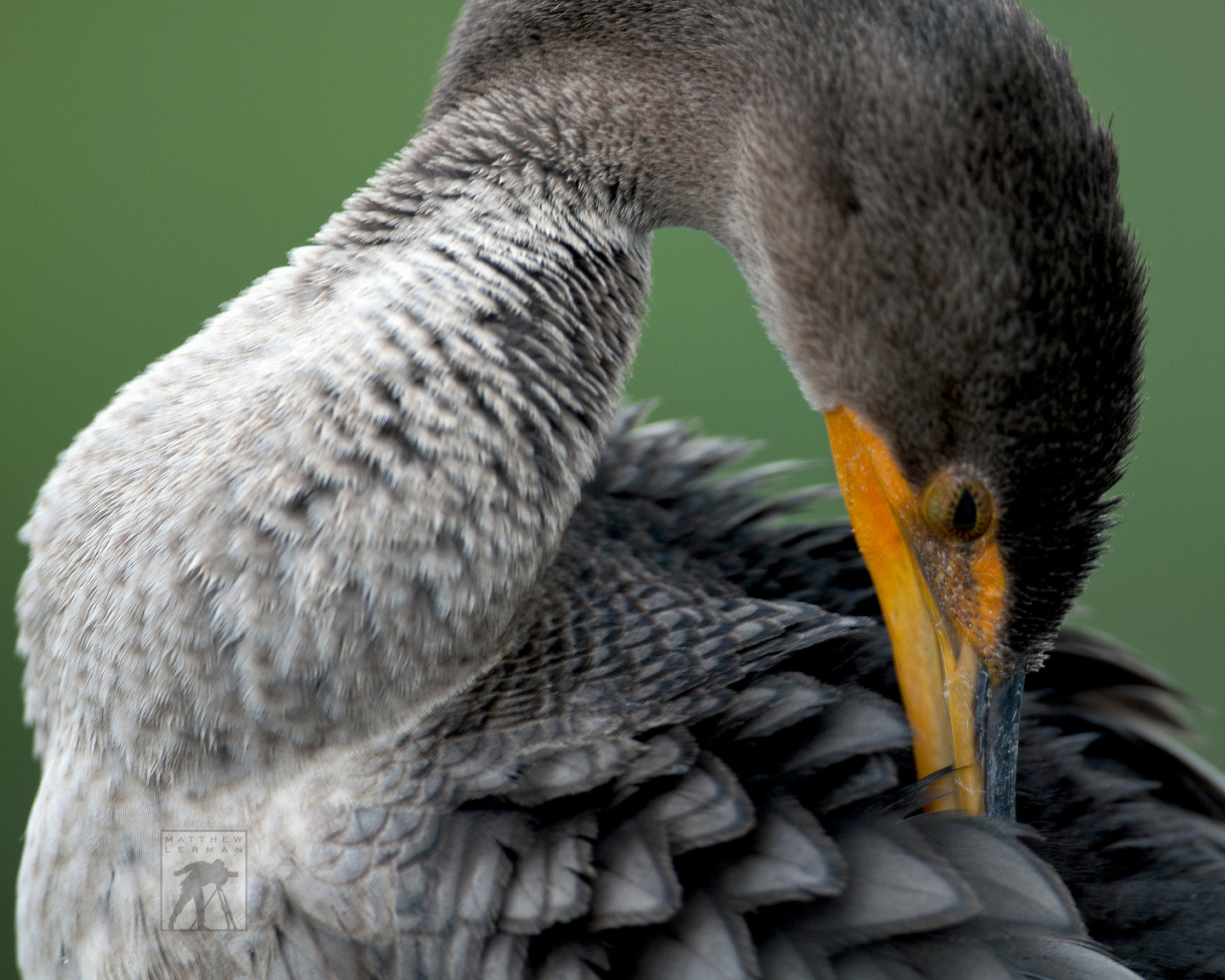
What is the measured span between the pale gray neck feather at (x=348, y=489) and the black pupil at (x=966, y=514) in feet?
1.13

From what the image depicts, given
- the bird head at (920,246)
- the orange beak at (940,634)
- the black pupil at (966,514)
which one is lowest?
the orange beak at (940,634)

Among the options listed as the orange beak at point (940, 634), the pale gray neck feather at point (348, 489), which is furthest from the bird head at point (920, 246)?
the pale gray neck feather at point (348, 489)

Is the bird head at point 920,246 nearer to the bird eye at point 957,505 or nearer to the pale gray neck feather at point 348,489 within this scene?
the bird eye at point 957,505

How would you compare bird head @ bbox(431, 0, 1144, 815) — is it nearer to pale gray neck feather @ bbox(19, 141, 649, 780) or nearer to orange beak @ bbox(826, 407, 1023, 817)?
orange beak @ bbox(826, 407, 1023, 817)

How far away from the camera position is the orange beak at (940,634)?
0.99 m

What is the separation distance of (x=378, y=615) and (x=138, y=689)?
23 centimetres

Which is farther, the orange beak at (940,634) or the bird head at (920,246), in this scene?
the orange beak at (940,634)

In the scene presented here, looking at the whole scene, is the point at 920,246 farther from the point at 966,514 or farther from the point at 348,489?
the point at 348,489

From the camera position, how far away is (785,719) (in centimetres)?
100

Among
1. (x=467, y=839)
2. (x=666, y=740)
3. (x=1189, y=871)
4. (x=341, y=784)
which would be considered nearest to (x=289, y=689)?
(x=341, y=784)

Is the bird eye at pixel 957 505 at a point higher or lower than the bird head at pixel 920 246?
lower

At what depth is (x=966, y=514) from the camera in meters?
0.95

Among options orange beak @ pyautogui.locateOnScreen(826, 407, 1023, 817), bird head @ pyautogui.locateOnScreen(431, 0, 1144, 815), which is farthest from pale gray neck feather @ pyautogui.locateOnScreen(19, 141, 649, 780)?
orange beak @ pyautogui.locateOnScreen(826, 407, 1023, 817)

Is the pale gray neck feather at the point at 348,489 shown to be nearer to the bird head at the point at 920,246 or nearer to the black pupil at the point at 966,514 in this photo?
the bird head at the point at 920,246
